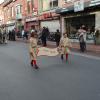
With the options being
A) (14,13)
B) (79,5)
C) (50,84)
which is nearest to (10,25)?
(14,13)

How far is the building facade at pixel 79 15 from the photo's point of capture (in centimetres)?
2610

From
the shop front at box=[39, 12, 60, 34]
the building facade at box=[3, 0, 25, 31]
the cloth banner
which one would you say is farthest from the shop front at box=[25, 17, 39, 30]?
the cloth banner

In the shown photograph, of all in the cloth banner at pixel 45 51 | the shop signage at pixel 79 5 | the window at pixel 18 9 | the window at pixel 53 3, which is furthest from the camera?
the window at pixel 18 9

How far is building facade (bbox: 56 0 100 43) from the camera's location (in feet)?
85.6

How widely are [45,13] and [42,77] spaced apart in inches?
1047

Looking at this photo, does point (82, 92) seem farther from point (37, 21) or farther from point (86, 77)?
point (37, 21)

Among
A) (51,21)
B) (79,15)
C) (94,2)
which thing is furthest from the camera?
(51,21)

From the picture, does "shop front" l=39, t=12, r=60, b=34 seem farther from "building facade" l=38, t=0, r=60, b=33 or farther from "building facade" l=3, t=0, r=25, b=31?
"building facade" l=3, t=0, r=25, b=31

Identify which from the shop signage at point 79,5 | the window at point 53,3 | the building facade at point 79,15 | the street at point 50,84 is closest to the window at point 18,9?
the window at point 53,3

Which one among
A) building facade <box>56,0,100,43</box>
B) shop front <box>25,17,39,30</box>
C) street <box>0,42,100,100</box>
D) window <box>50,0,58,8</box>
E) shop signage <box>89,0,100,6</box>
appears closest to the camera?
street <box>0,42,100,100</box>

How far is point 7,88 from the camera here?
8828 millimetres

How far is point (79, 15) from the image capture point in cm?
2869

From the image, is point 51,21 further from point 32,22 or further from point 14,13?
point 14,13

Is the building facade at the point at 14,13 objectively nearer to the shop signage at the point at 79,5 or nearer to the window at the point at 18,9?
the window at the point at 18,9
